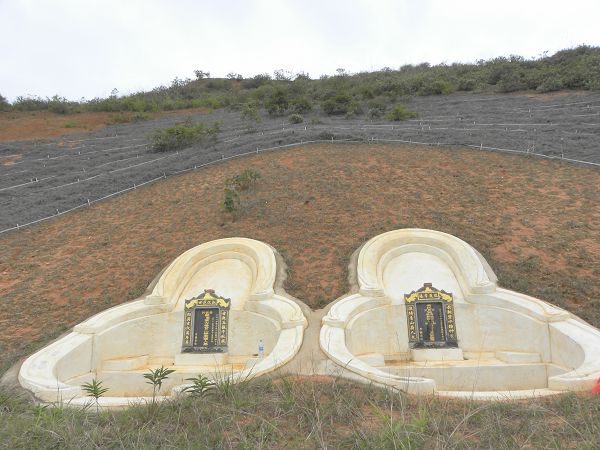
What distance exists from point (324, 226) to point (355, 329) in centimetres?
439

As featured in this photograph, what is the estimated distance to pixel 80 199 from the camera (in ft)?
58.7

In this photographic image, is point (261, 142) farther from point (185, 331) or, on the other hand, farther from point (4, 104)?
point (4, 104)

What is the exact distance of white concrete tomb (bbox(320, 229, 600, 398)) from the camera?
820cm

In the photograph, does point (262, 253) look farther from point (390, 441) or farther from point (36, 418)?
point (390, 441)

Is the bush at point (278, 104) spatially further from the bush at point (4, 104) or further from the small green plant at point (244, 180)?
the bush at point (4, 104)

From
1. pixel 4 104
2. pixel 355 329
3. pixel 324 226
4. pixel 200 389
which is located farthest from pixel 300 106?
pixel 4 104

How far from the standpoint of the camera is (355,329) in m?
9.48

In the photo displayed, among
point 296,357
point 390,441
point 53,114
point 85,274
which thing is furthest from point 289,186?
point 53,114

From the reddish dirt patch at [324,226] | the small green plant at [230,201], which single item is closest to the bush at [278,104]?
the reddish dirt patch at [324,226]

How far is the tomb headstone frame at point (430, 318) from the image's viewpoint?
9461 millimetres

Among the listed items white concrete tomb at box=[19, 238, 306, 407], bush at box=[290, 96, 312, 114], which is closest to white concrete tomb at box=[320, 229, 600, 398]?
white concrete tomb at box=[19, 238, 306, 407]

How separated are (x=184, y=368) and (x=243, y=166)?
37.1 ft

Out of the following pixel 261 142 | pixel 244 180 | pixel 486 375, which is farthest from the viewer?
pixel 261 142

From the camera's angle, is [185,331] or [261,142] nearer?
[185,331]
